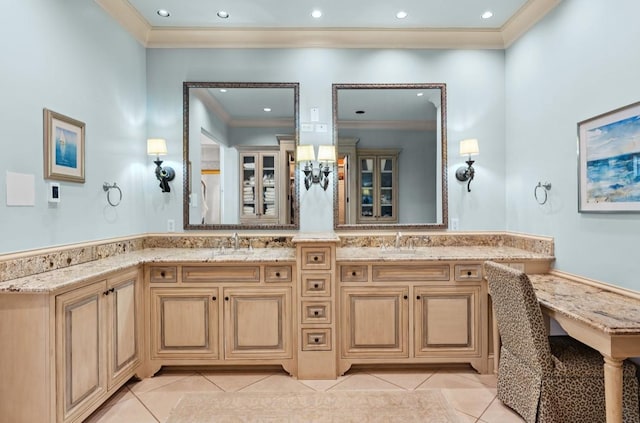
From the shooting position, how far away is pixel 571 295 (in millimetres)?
2051

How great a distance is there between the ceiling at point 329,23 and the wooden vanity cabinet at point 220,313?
2007 mm

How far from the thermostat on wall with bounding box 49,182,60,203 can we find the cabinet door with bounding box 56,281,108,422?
0.59 metres

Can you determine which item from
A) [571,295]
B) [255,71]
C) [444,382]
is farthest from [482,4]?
[444,382]

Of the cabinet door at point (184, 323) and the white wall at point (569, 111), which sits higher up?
the white wall at point (569, 111)

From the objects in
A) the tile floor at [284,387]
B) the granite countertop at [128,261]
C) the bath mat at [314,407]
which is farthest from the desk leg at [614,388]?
the granite countertop at [128,261]

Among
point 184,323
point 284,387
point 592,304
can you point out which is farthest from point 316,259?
point 592,304

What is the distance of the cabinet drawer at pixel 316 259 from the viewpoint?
8.45 ft

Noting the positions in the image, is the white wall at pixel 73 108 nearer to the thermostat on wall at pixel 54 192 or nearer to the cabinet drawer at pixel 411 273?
the thermostat on wall at pixel 54 192

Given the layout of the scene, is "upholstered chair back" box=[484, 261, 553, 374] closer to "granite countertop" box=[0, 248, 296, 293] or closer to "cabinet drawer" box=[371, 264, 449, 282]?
"cabinet drawer" box=[371, 264, 449, 282]

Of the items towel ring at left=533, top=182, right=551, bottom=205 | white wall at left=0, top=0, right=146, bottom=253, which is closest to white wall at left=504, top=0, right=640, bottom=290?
towel ring at left=533, top=182, right=551, bottom=205

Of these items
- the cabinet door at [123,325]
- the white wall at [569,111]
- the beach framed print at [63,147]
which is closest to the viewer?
the white wall at [569,111]

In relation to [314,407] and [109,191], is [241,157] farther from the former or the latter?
[314,407]

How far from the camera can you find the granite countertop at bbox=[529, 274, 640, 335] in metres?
1.56

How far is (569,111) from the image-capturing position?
7.99ft
